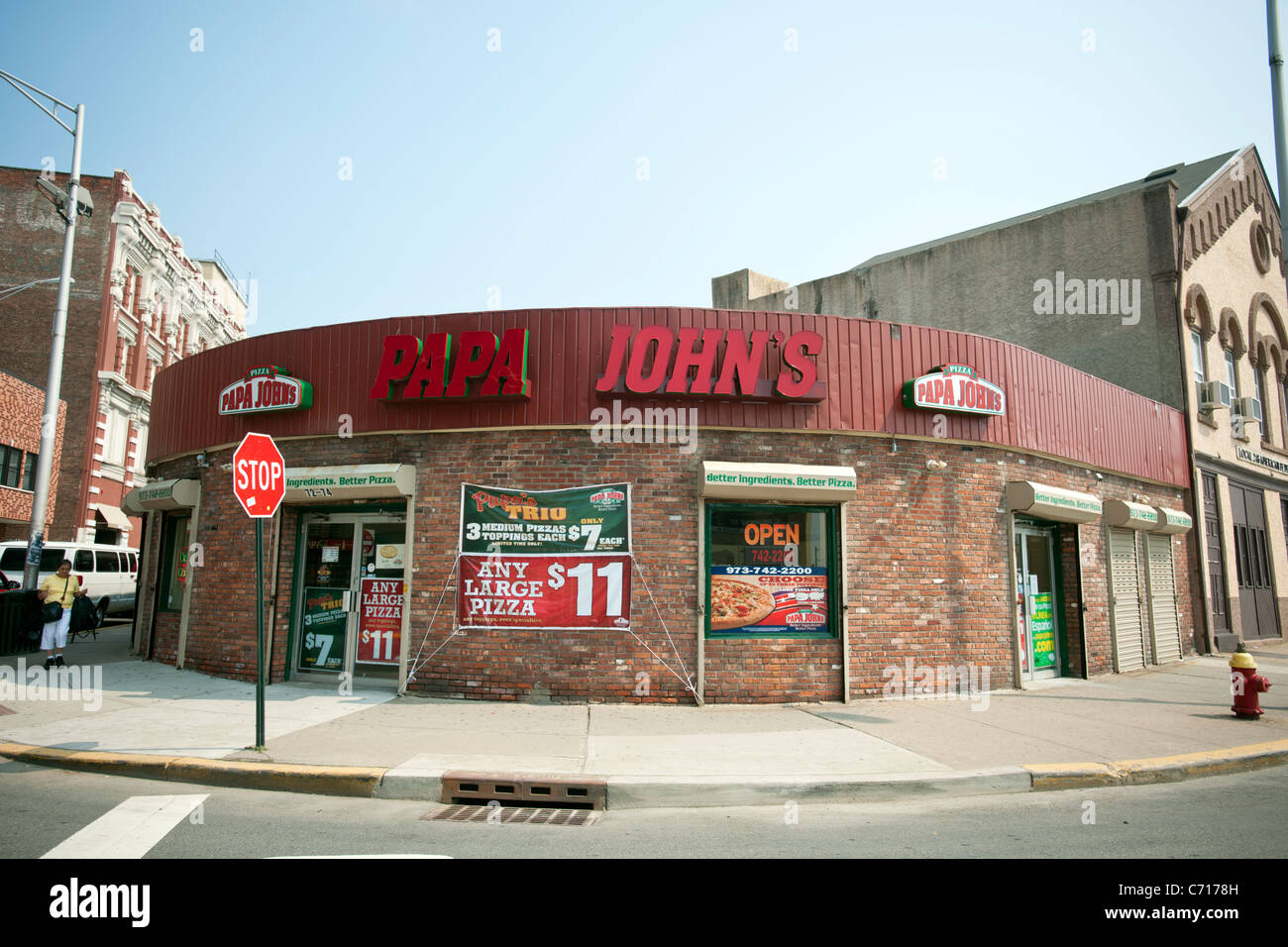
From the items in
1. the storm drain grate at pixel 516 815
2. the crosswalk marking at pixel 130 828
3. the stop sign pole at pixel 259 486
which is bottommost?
the storm drain grate at pixel 516 815

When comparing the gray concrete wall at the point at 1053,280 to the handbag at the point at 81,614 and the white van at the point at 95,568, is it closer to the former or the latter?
the handbag at the point at 81,614

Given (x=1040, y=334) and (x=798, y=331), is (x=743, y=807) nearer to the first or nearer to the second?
(x=798, y=331)

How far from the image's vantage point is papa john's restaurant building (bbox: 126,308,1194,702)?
1020 centimetres

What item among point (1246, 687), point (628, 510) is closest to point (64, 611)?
point (628, 510)

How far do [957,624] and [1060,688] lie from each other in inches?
94.3

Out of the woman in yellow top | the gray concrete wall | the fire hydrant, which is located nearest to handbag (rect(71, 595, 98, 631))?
the woman in yellow top

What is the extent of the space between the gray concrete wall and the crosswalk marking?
799 inches

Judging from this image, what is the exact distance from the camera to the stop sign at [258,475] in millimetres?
7527

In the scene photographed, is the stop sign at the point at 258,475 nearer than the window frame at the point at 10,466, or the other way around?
the stop sign at the point at 258,475

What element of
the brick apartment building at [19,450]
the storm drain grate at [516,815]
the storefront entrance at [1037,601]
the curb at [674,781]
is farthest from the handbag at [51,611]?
the brick apartment building at [19,450]

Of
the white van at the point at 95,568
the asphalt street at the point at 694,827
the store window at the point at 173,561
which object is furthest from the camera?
the white van at the point at 95,568

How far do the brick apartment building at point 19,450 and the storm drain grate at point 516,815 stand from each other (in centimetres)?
2780

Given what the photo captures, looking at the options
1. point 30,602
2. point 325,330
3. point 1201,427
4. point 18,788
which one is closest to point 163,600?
point 30,602

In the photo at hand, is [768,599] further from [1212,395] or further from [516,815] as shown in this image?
[1212,395]
